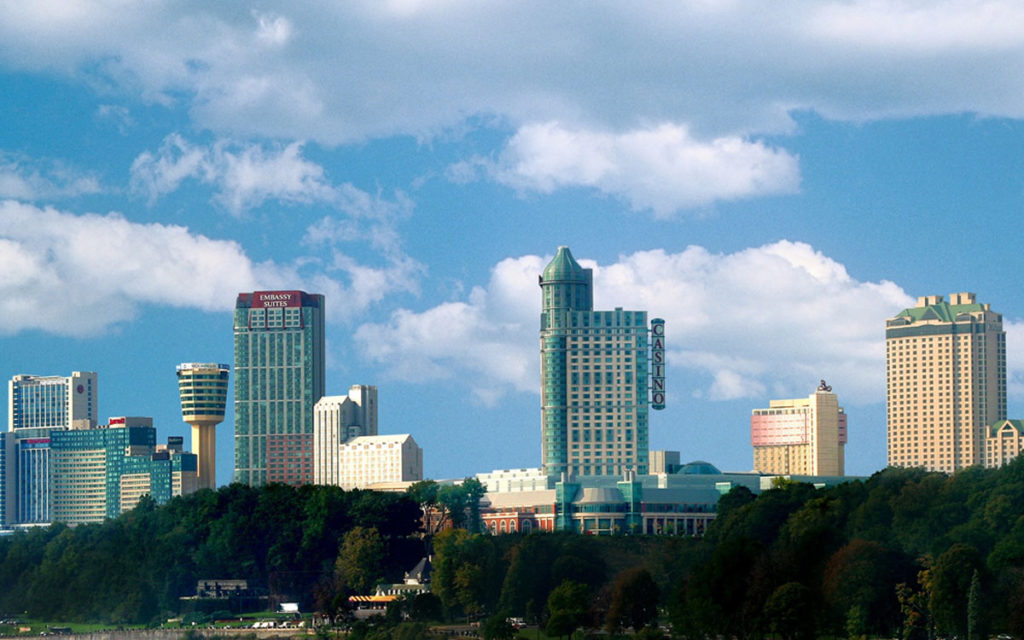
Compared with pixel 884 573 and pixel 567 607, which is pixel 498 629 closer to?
pixel 567 607

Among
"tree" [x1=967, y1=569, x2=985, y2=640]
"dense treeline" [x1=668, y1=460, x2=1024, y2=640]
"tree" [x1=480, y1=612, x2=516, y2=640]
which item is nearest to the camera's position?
"tree" [x1=967, y1=569, x2=985, y2=640]

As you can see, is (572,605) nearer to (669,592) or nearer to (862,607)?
(669,592)

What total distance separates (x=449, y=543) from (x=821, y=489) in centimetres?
3931

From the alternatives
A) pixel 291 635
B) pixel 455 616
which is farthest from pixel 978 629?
pixel 291 635

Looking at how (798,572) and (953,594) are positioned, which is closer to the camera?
(953,594)

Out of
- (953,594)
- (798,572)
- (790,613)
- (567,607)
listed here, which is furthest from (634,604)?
(953,594)

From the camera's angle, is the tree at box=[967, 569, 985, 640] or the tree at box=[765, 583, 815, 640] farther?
the tree at box=[967, 569, 985, 640]

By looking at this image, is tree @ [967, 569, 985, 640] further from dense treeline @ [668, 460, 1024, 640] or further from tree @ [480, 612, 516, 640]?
tree @ [480, 612, 516, 640]

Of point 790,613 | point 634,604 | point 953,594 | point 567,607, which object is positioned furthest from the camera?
point 567,607

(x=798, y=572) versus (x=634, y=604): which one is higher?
(x=798, y=572)

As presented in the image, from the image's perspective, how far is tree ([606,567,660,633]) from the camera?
14862 centimetres

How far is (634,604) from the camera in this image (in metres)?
149

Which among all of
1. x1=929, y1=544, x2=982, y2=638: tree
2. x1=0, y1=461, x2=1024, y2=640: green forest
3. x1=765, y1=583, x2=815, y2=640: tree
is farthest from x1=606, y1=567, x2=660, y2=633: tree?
x1=929, y1=544, x2=982, y2=638: tree

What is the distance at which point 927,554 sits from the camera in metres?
148
